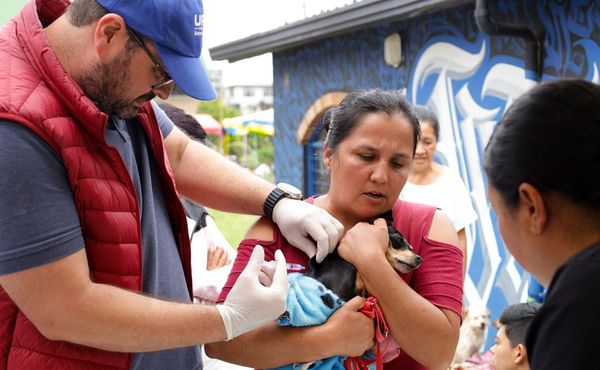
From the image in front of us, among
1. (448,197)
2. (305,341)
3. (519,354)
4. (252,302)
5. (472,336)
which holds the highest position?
(252,302)

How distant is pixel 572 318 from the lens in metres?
1.20

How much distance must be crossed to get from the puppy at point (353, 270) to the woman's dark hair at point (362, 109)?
363 mm

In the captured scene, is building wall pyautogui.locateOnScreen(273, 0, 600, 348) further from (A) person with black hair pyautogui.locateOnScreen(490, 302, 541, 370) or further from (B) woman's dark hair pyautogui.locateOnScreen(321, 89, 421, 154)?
(B) woman's dark hair pyautogui.locateOnScreen(321, 89, 421, 154)

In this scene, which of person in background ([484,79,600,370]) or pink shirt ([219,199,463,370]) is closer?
person in background ([484,79,600,370])

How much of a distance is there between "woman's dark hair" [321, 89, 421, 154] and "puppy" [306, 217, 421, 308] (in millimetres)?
363

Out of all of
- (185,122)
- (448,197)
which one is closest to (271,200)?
(185,122)

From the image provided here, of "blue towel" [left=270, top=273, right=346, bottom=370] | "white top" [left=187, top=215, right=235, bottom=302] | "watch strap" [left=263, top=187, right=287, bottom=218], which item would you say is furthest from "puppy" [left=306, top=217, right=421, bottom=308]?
"white top" [left=187, top=215, right=235, bottom=302]

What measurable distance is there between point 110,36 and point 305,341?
1.00 m

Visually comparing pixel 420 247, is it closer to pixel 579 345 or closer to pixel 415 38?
pixel 579 345

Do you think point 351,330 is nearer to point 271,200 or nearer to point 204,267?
point 271,200

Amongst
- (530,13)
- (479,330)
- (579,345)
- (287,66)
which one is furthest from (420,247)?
(287,66)

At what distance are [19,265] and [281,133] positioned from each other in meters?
9.98

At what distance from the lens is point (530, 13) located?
20.1 feet

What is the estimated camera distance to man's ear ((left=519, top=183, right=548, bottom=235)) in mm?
1360
